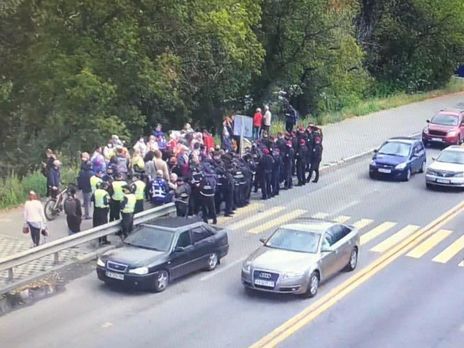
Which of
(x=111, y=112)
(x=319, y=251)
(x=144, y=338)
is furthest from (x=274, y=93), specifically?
(x=144, y=338)

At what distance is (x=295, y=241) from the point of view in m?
20.0

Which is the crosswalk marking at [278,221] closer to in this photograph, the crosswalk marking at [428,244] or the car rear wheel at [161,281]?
A: the crosswalk marking at [428,244]

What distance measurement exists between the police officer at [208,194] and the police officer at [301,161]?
17.5 ft

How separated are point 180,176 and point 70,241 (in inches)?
217

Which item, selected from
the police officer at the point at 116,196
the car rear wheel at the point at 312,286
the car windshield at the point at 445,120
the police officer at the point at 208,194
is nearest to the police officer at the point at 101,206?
the police officer at the point at 116,196

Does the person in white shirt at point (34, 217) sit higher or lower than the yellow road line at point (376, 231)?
higher

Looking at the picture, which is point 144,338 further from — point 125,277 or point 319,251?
point 319,251

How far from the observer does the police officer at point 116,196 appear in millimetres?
21984

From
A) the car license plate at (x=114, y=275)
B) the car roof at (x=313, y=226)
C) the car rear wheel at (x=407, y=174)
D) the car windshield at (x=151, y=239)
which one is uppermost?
the car roof at (x=313, y=226)

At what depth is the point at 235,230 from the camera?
79.5 feet

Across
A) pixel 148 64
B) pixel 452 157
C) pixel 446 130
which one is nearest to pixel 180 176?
pixel 452 157

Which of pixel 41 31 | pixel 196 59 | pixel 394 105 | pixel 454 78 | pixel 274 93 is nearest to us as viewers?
pixel 41 31

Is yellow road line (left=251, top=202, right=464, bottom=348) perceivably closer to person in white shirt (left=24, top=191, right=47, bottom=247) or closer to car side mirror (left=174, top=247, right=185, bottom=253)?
car side mirror (left=174, top=247, right=185, bottom=253)

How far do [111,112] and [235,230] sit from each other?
47.2 feet
